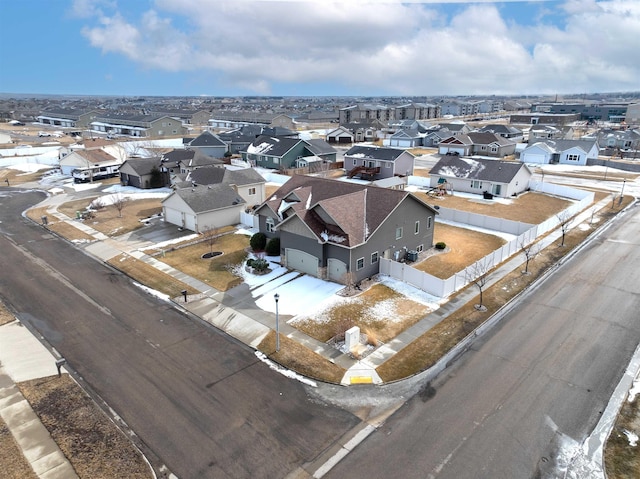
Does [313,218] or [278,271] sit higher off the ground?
[313,218]

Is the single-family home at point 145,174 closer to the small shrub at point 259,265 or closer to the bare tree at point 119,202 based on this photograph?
the bare tree at point 119,202

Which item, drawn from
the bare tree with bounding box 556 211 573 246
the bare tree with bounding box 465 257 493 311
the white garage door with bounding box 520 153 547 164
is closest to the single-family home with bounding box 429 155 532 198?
the bare tree with bounding box 556 211 573 246

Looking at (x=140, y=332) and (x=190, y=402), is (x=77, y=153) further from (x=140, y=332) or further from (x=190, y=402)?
(x=190, y=402)

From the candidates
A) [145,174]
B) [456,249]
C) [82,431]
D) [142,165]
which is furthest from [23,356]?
[142,165]

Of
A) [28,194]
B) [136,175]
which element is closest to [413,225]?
[136,175]

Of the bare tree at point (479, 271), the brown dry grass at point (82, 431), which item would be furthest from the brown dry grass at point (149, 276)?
the bare tree at point (479, 271)

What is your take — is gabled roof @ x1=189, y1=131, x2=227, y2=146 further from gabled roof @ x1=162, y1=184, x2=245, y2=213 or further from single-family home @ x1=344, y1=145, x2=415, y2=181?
gabled roof @ x1=162, y1=184, x2=245, y2=213

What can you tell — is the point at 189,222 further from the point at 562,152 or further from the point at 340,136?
the point at 340,136
